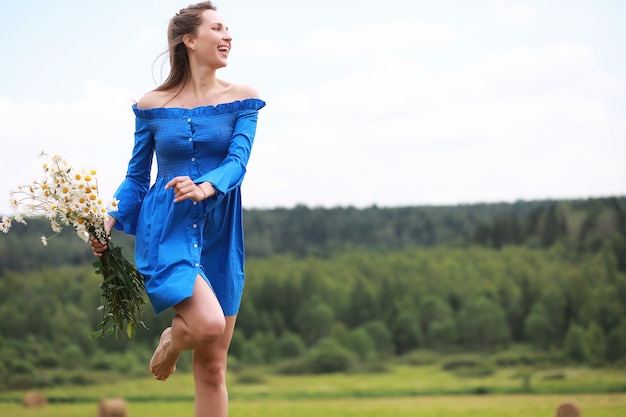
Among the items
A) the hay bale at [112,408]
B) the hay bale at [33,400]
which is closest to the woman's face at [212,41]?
the hay bale at [112,408]

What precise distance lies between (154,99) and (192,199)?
0.65 meters

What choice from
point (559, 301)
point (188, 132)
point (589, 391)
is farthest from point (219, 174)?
point (559, 301)

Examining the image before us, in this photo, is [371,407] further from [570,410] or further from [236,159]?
[236,159]

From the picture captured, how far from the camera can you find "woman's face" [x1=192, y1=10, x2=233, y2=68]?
14.1 feet

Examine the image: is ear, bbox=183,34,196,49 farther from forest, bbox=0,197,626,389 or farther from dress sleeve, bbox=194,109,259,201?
forest, bbox=0,197,626,389

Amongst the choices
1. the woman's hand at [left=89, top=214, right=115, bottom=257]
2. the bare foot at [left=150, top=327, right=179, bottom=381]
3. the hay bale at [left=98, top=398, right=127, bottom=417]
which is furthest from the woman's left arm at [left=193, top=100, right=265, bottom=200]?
the hay bale at [left=98, top=398, right=127, bottom=417]

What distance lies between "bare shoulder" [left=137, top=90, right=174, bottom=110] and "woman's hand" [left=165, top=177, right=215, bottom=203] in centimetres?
58

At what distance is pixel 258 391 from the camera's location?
96.8 feet

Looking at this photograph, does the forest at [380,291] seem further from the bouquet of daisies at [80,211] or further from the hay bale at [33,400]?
the bouquet of daisies at [80,211]

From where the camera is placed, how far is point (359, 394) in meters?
28.7

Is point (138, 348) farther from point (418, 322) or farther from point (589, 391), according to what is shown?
point (589, 391)

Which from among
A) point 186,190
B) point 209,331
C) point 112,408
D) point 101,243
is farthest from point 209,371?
point 112,408

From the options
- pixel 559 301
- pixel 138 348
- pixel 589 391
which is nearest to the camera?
pixel 589 391

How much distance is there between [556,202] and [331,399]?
9.32 m
